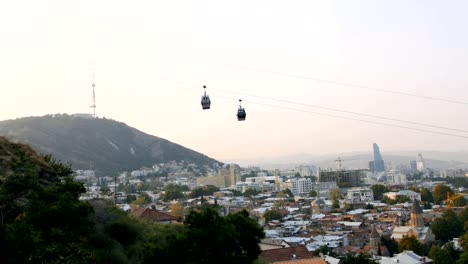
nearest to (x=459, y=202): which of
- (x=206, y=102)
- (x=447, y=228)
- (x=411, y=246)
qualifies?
(x=447, y=228)

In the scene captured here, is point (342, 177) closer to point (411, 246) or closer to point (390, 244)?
point (390, 244)

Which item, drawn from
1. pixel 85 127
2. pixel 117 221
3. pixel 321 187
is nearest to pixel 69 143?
pixel 85 127

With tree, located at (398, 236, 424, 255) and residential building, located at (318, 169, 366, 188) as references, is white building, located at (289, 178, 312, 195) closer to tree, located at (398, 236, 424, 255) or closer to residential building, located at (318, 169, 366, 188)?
residential building, located at (318, 169, 366, 188)

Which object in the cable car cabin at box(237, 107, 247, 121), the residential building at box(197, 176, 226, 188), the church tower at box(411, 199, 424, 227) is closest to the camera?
the cable car cabin at box(237, 107, 247, 121)

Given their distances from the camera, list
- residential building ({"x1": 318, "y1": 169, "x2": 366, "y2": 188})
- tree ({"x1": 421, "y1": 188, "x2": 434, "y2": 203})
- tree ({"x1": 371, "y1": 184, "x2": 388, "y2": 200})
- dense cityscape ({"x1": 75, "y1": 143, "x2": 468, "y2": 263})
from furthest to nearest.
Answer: residential building ({"x1": 318, "y1": 169, "x2": 366, "y2": 188}) → tree ({"x1": 371, "y1": 184, "x2": 388, "y2": 200}) → tree ({"x1": 421, "y1": 188, "x2": 434, "y2": 203}) → dense cityscape ({"x1": 75, "y1": 143, "x2": 468, "y2": 263})

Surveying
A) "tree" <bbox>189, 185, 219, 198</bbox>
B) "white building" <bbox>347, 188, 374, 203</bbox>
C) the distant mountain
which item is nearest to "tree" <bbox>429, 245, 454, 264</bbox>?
"tree" <bbox>189, 185, 219, 198</bbox>

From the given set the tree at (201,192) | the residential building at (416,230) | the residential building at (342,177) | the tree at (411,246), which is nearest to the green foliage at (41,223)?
the tree at (411,246)
